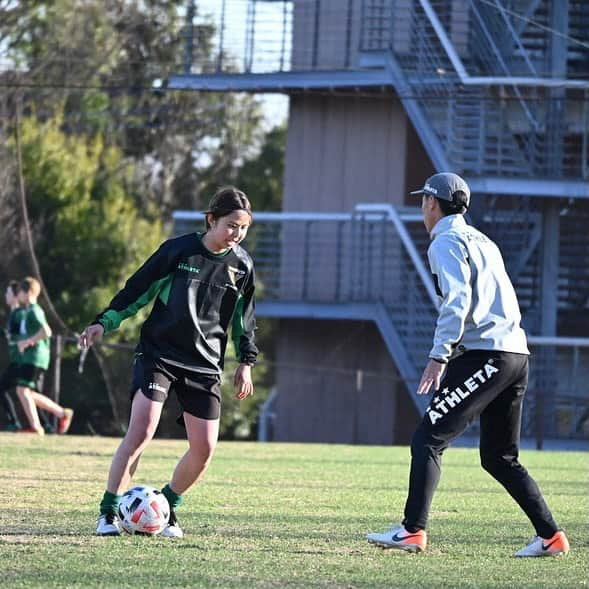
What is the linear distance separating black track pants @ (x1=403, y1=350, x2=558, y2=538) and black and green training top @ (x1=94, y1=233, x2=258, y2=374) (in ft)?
4.28

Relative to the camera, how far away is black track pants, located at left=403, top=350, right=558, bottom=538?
743 centimetres

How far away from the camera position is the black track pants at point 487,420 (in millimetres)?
7434

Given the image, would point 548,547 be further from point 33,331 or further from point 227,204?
point 33,331

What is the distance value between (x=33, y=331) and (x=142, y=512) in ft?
37.0

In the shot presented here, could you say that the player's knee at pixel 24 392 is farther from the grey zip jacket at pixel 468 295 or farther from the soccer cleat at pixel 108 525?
the grey zip jacket at pixel 468 295

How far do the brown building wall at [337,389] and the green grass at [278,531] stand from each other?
44.0ft

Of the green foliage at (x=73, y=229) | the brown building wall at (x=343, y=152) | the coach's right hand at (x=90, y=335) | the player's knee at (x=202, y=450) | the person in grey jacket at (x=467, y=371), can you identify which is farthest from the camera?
the green foliage at (x=73, y=229)

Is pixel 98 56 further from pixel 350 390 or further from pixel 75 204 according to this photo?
pixel 350 390

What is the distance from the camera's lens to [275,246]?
29359mm

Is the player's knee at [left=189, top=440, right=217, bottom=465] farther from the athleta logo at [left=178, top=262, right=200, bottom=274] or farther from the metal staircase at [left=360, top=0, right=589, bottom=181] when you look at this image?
the metal staircase at [left=360, top=0, right=589, bottom=181]

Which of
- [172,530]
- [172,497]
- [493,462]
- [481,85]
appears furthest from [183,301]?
[481,85]

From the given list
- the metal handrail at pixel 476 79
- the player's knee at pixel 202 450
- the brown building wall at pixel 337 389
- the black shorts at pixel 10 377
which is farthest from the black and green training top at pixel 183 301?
the brown building wall at pixel 337 389

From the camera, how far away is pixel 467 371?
749 centimetres

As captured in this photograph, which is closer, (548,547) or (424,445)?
(424,445)
